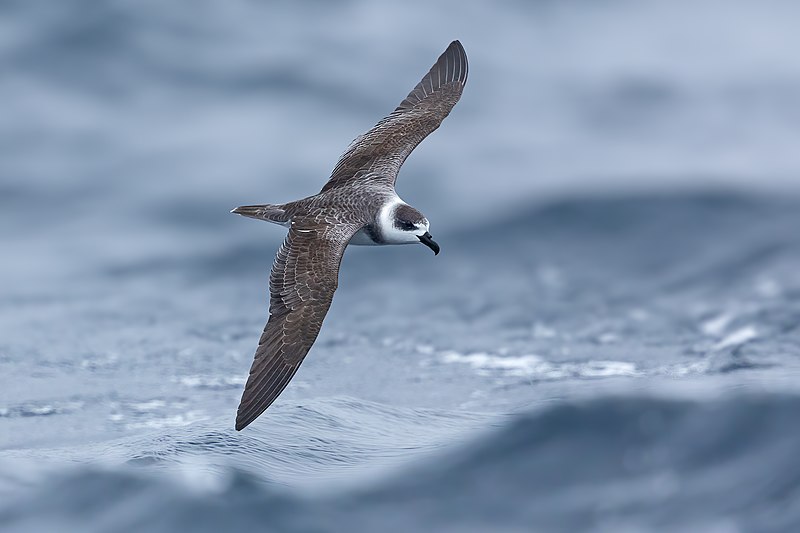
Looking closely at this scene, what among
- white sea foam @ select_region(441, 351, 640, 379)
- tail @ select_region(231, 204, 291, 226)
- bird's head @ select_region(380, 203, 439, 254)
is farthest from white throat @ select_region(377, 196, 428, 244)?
white sea foam @ select_region(441, 351, 640, 379)

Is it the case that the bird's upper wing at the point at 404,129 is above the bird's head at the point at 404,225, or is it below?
above

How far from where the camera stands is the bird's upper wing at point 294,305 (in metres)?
7.79

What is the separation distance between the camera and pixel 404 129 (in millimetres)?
10172

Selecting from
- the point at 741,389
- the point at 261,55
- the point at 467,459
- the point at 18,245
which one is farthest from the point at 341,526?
the point at 261,55

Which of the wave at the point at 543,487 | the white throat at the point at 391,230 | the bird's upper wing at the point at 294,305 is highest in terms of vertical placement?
the white throat at the point at 391,230

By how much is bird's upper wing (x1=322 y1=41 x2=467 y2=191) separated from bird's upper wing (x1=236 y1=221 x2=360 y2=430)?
117cm

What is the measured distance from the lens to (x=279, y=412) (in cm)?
910

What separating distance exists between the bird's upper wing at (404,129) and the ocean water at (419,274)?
5.95ft

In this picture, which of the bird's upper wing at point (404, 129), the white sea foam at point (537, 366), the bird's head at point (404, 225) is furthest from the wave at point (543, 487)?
the bird's upper wing at point (404, 129)

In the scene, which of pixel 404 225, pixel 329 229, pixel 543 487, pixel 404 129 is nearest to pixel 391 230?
pixel 404 225

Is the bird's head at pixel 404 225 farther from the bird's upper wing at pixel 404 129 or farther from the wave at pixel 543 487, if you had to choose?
the wave at pixel 543 487

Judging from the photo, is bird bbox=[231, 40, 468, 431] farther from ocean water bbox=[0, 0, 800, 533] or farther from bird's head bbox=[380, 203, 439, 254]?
ocean water bbox=[0, 0, 800, 533]

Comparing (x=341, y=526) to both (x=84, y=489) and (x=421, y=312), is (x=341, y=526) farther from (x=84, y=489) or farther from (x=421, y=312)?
(x=421, y=312)

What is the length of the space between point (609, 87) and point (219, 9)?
16.1 ft
